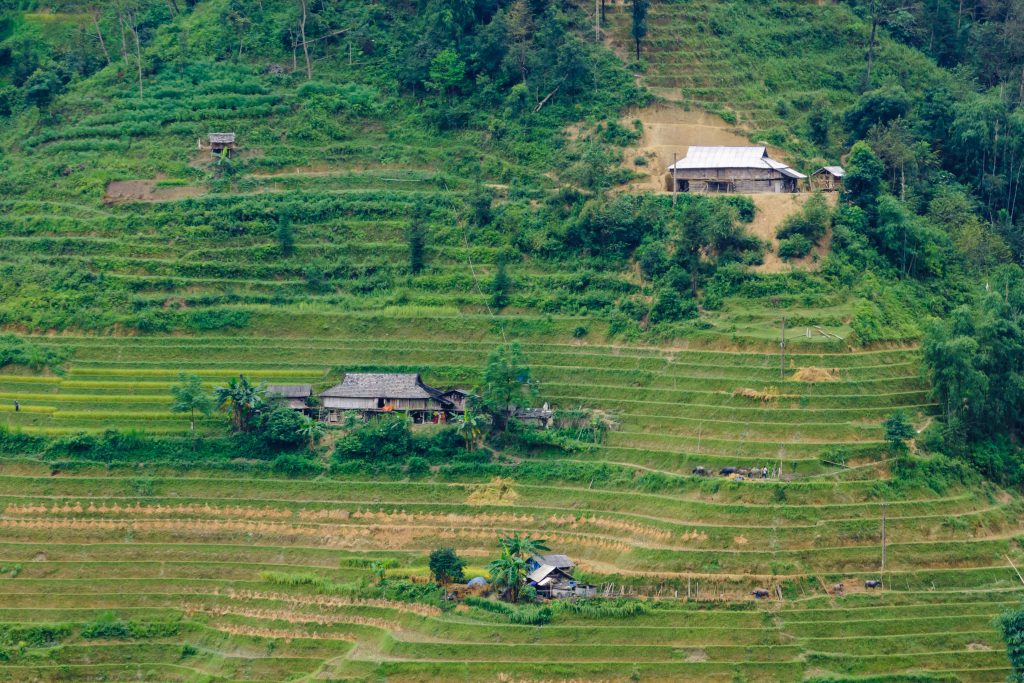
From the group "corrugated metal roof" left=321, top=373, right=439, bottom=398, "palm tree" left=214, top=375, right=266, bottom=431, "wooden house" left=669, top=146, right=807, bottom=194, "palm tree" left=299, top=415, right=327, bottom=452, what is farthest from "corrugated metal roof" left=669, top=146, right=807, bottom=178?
"palm tree" left=214, top=375, right=266, bottom=431

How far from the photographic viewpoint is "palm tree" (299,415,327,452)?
61594 mm

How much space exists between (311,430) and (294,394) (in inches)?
87.0

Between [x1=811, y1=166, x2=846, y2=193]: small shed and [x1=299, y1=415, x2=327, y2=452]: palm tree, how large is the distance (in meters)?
24.7

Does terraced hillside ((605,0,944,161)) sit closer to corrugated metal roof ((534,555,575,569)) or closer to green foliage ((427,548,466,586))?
corrugated metal roof ((534,555,575,569))

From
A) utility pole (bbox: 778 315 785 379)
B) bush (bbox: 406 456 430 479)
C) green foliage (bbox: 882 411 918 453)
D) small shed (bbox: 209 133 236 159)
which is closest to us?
green foliage (bbox: 882 411 918 453)

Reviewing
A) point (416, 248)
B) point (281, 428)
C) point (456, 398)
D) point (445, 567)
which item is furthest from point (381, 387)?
point (445, 567)

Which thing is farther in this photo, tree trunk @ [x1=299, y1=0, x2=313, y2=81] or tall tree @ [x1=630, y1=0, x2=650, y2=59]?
tree trunk @ [x1=299, y1=0, x2=313, y2=81]

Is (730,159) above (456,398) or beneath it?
above

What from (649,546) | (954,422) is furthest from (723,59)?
(649,546)

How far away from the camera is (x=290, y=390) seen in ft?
208

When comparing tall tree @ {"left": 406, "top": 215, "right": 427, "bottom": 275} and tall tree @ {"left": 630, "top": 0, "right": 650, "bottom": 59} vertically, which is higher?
tall tree @ {"left": 630, "top": 0, "right": 650, "bottom": 59}

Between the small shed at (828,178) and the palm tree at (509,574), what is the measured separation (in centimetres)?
2498

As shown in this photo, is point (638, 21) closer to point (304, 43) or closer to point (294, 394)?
point (304, 43)

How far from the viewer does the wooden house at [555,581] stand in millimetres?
54531
